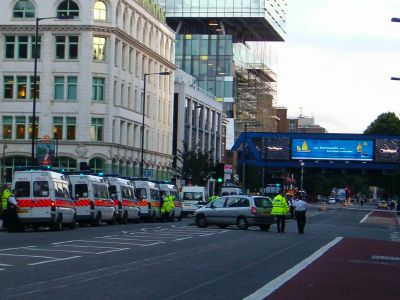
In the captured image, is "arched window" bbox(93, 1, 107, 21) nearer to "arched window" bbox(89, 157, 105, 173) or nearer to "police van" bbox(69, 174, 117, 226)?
"arched window" bbox(89, 157, 105, 173)

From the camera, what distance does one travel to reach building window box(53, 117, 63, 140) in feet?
242

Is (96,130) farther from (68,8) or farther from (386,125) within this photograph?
(386,125)

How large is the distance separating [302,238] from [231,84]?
89536mm

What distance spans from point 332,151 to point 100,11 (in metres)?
35.2

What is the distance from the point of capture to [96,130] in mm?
74062

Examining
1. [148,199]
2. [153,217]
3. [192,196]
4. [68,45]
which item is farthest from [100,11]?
[153,217]

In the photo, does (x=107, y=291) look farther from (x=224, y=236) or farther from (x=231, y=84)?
(x=231, y=84)

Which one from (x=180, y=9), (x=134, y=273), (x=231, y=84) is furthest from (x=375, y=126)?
(x=134, y=273)

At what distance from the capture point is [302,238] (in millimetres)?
35438

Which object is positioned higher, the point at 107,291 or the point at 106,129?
the point at 106,129

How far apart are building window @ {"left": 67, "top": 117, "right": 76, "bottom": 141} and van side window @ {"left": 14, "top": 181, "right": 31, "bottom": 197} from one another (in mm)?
38272

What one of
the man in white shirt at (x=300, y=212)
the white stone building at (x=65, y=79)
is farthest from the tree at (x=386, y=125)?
the man in white shirt at (x=300, y=212)

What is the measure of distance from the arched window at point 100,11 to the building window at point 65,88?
5228 mm

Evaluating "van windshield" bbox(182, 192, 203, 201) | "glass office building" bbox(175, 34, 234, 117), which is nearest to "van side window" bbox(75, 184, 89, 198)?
"van windshield" bbox(182, 192, 203, 201)
